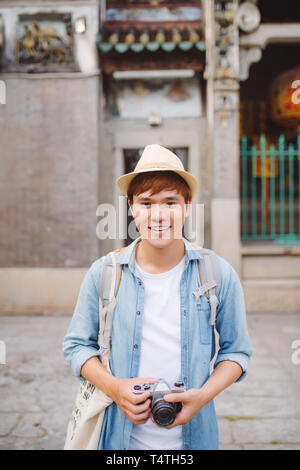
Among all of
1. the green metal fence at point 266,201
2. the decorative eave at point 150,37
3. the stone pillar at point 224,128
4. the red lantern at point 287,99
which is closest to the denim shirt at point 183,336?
the stone pillar at point 224,128

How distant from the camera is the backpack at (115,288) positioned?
1.46 meters

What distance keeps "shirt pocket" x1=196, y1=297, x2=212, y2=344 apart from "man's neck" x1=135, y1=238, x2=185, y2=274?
18cm

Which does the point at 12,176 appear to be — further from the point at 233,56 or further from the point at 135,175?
the point at 135,175

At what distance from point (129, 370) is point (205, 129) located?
Answer: 620cm

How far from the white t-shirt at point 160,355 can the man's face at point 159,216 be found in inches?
9.1

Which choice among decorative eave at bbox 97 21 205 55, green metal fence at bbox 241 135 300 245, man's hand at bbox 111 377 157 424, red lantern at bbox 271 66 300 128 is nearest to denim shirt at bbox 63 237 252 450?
man's hand at bbox 111 377 157 424

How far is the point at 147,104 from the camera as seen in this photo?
23.0ft

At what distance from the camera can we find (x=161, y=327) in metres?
1.45

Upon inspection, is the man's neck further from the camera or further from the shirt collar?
the camera

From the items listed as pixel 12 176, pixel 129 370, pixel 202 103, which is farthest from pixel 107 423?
pixel 202 103

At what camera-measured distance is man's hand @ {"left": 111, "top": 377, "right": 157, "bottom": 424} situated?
4.02 ft

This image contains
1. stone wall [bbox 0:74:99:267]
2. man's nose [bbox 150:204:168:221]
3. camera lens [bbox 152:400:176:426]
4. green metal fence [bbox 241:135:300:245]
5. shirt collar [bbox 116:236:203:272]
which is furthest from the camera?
green metal fence [bbox 241:135:300:245]

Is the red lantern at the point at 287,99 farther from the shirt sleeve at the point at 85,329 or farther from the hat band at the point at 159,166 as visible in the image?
the shirt sleeve at the point at 85,329

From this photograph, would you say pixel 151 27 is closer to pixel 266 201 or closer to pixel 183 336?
pixel 266 201
